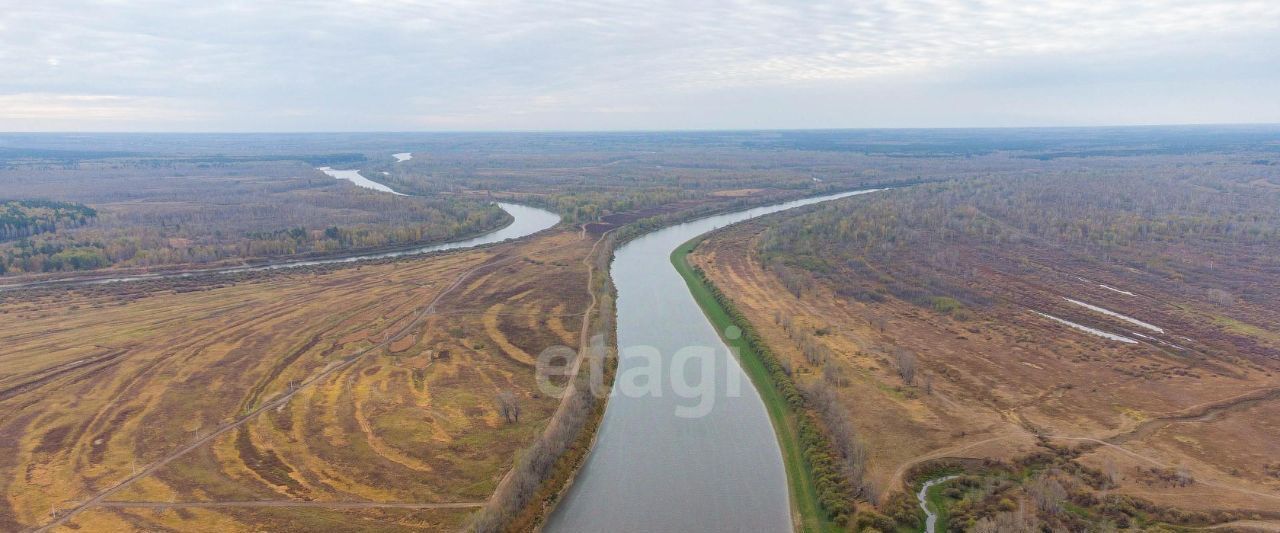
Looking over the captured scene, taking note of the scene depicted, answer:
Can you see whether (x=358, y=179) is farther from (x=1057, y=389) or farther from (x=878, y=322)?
(x=1057, y=389)

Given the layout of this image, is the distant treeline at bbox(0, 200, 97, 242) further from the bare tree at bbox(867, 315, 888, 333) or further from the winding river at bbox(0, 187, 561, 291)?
the bare tree at bbox(867, 315, 888, 333)

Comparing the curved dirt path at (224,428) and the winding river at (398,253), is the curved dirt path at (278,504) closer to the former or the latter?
the curved dirt path at (224,428)

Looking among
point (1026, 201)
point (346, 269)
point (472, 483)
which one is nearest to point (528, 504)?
point (472, 483)

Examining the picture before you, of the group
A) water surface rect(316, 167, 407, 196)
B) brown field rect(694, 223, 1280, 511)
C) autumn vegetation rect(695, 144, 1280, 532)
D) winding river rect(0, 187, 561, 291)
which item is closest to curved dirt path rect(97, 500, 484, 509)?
autumn vegetation rect(695, 144, 1280, 532)

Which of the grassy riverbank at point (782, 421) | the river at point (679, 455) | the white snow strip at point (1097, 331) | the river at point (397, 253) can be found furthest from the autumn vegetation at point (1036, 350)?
the river at point (397, 253)

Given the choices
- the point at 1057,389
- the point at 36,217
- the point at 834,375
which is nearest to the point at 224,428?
the point at 834,375

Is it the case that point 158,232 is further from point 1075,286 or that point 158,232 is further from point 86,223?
point 1075,286
